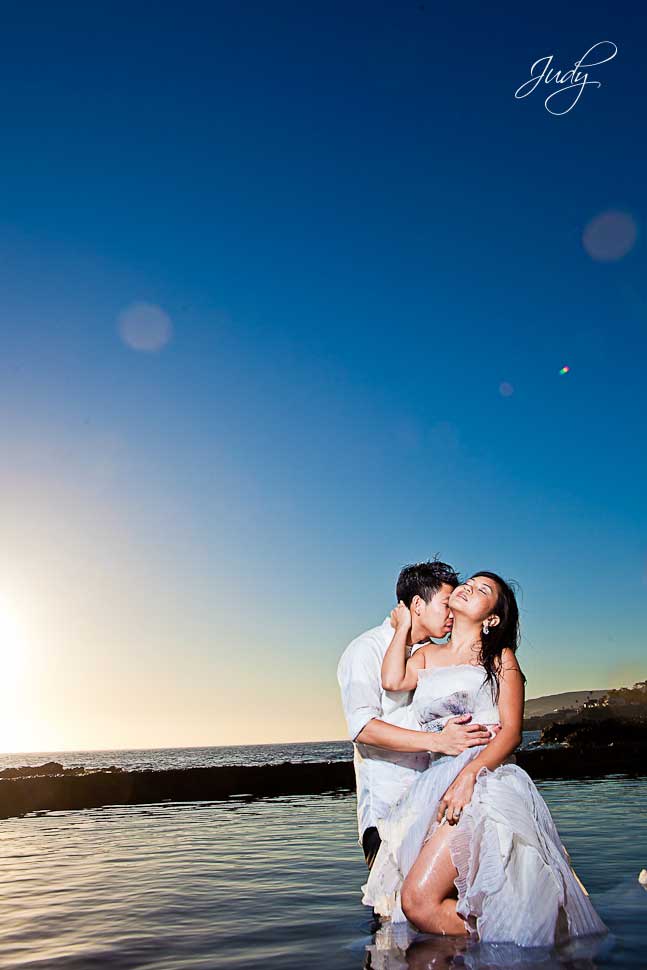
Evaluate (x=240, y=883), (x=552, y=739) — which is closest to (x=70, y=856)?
(x=240, y=883)

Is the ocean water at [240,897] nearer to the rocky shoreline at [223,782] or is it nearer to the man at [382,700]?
the man at [382,700]

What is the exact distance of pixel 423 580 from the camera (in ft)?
20.0

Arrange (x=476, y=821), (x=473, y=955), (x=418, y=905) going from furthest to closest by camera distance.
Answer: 1. (x=418, y=905)
2. (x=476, y=821)
3. (x=473, y=955)

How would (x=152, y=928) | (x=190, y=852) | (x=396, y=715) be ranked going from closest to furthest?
(x=396, y=715) < (x=152, y=928) < (x=190, y=852)

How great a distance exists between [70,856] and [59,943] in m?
6.58

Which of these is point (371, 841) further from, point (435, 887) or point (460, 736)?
point (460, 736)

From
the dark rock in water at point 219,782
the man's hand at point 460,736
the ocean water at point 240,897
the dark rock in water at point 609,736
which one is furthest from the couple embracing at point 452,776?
the dark rock in water at point 609,736

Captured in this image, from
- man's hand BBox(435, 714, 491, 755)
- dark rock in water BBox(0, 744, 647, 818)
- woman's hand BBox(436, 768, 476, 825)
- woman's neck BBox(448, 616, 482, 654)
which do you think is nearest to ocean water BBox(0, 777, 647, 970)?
woman's hand BBox(436, 768, 476, 825)

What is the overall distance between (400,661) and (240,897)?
396 centimetres

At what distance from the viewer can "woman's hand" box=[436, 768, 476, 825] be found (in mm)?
5141

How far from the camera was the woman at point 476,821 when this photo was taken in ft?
16.3

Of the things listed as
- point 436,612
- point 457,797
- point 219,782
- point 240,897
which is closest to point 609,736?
point 219,782

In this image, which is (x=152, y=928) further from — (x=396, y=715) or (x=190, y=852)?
(x=190, y=852)

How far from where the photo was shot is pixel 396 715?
6098mm
